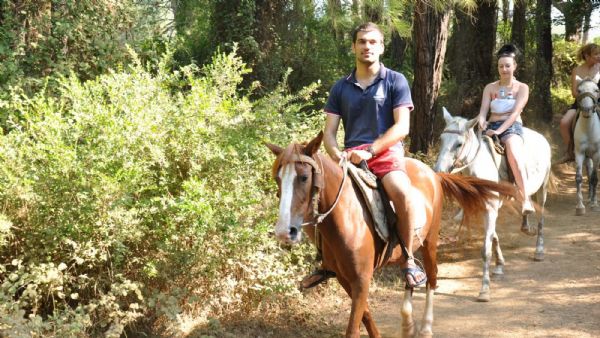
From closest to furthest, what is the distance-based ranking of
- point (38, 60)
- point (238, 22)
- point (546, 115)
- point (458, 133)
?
point (458, 133), point (38, 60), point (238, 22), point (546, 115)

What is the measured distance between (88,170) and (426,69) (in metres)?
7.10

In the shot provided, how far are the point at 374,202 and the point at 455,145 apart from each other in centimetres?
286

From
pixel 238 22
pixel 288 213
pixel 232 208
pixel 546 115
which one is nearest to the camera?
pixel 288 213

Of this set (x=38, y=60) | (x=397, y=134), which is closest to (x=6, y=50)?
(x=38, y=60)

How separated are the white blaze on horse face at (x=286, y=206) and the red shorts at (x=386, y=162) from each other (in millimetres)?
1090

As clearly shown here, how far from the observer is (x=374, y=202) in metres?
4.69

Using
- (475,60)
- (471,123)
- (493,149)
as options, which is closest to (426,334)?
(471,123)

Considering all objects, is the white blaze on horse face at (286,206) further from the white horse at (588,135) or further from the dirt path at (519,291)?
the white horse at (588,135)

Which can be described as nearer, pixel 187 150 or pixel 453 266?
pixel 187 150

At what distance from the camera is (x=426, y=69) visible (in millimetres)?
10633

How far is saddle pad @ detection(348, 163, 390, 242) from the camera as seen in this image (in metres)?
4.56

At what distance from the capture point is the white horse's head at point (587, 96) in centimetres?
1058

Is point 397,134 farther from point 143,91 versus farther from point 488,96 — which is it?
point 488,96

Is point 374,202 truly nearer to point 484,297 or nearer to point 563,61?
point 484,297
